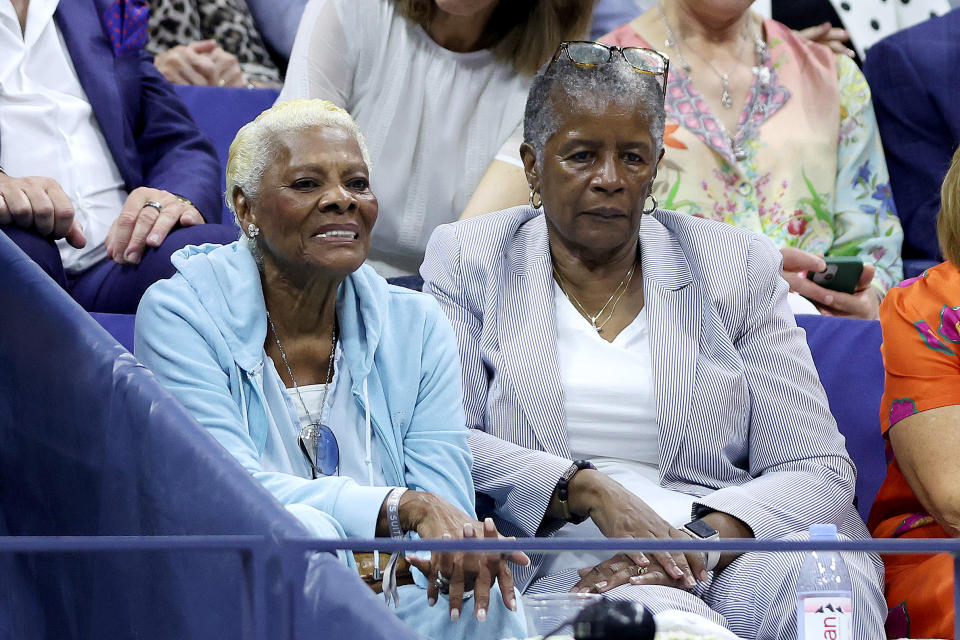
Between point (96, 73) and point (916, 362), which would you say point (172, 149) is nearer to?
point (96, 73)

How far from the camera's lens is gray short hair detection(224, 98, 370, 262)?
1.73 m

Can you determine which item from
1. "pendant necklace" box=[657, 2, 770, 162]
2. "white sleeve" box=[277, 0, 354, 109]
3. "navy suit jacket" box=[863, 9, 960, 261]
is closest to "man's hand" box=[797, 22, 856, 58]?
"navy suit jacket" box=[863, 9, 960, 261]

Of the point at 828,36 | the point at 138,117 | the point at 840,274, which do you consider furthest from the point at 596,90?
the point at 828,36

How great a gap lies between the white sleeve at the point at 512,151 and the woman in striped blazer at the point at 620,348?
1.53ft

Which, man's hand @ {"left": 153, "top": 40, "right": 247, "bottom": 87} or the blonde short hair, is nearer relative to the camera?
the blonde short hair

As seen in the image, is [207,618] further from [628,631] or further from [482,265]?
[482,265]

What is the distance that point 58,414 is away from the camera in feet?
4.84

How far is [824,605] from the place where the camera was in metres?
1.06

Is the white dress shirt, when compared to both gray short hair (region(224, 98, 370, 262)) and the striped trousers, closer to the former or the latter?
gray short hair (region(224, 98, 370, 262))

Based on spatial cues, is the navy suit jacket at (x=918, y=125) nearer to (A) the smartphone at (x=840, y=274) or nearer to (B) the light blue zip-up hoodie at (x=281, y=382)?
(A) the smartphone at (x=840, y=274)

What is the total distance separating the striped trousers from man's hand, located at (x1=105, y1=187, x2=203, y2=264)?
1.45 m

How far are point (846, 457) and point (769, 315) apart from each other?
0.79 ft

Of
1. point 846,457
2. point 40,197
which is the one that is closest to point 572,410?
point 846,457

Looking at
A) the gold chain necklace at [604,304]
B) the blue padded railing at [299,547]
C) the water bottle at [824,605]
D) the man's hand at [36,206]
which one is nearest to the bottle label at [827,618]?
the water bottle at [824,605]
